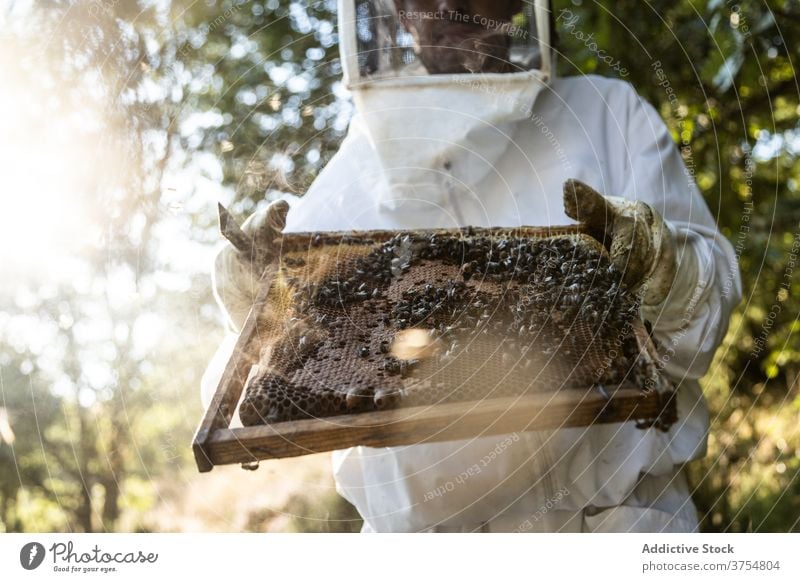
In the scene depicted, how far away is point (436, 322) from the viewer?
124 centimetres

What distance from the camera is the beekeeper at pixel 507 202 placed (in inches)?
56.2

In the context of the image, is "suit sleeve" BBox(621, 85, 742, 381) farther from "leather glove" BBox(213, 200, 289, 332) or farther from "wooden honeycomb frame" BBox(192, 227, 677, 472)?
"leather glove" BBox(213, 200, 289, 332)

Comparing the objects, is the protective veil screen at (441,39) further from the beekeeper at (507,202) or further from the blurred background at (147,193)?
the blurred background at (147,193)

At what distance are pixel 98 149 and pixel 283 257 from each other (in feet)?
2.27

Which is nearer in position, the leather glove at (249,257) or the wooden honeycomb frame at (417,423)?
the wooden honeycomb frame at (417,423)

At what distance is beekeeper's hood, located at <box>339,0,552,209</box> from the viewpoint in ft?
5.10

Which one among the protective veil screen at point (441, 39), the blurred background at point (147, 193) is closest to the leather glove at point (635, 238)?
the protective veil screen at point (441, 39)

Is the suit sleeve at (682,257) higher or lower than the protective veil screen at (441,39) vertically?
lower

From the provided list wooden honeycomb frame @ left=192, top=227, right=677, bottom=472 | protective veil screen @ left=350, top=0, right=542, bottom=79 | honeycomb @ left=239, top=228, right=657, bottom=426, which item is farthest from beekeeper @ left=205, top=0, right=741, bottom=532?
wooden honeycomb frame @ left=192, top=227, right=677, bottom=472

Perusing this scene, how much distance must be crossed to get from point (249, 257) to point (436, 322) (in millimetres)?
382

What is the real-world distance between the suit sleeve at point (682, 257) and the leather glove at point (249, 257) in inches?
26.8

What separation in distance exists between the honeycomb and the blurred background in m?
0.35

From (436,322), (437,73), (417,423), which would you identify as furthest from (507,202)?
(417,423)

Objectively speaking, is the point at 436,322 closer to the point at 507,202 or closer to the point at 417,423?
the point at 417,423
